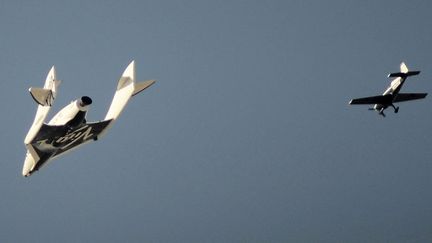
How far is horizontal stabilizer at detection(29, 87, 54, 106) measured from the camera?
44.2 metres

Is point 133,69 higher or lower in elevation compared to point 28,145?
higher

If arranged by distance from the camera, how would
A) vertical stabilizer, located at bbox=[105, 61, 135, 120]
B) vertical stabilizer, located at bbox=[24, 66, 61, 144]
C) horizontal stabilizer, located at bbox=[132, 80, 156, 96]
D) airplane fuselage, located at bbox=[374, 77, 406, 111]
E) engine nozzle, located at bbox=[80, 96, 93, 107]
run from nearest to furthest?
vertical stabilizer, located at bbox=[24, 66, 61, 144] < engine nozzle, located at bbox=[80, 96, 93, 107] < vertical stabilizer, located at bbox=[105, 61, 135, 120] < horizontal stabilizer, located at bbox=[132, 80, 156, 96] < airplane fuselage, located at bbox=[374, 77, 406, 111]

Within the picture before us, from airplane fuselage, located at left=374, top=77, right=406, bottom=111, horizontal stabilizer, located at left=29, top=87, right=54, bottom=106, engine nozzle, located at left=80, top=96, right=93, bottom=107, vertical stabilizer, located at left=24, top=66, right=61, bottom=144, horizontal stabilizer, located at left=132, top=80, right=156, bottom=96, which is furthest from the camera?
airplane fuselage, located at left=374, top=77, right=406, bottom=111

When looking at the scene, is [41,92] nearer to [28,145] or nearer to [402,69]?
[28,145]

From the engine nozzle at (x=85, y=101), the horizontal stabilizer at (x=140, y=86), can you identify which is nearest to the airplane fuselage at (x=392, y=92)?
the horizontal stabilizer at (x=140, y=86)

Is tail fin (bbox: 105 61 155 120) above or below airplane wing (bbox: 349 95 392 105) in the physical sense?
above

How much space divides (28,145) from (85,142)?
5.54 m

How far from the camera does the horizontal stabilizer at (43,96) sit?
4421 centimetres

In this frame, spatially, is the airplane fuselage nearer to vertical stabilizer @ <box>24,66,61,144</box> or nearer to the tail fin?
the tail fin

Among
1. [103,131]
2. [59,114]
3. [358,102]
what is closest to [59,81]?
[59,114]

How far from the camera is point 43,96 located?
148ft

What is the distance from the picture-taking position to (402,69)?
87375 millimetres

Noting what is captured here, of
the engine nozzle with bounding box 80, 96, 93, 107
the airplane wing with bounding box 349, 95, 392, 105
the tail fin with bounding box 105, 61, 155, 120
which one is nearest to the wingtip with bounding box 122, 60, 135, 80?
the tail fin with bounding box 105, 61, 155, 120

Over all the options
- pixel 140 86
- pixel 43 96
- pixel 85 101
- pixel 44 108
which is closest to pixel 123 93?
pixel 140 86
